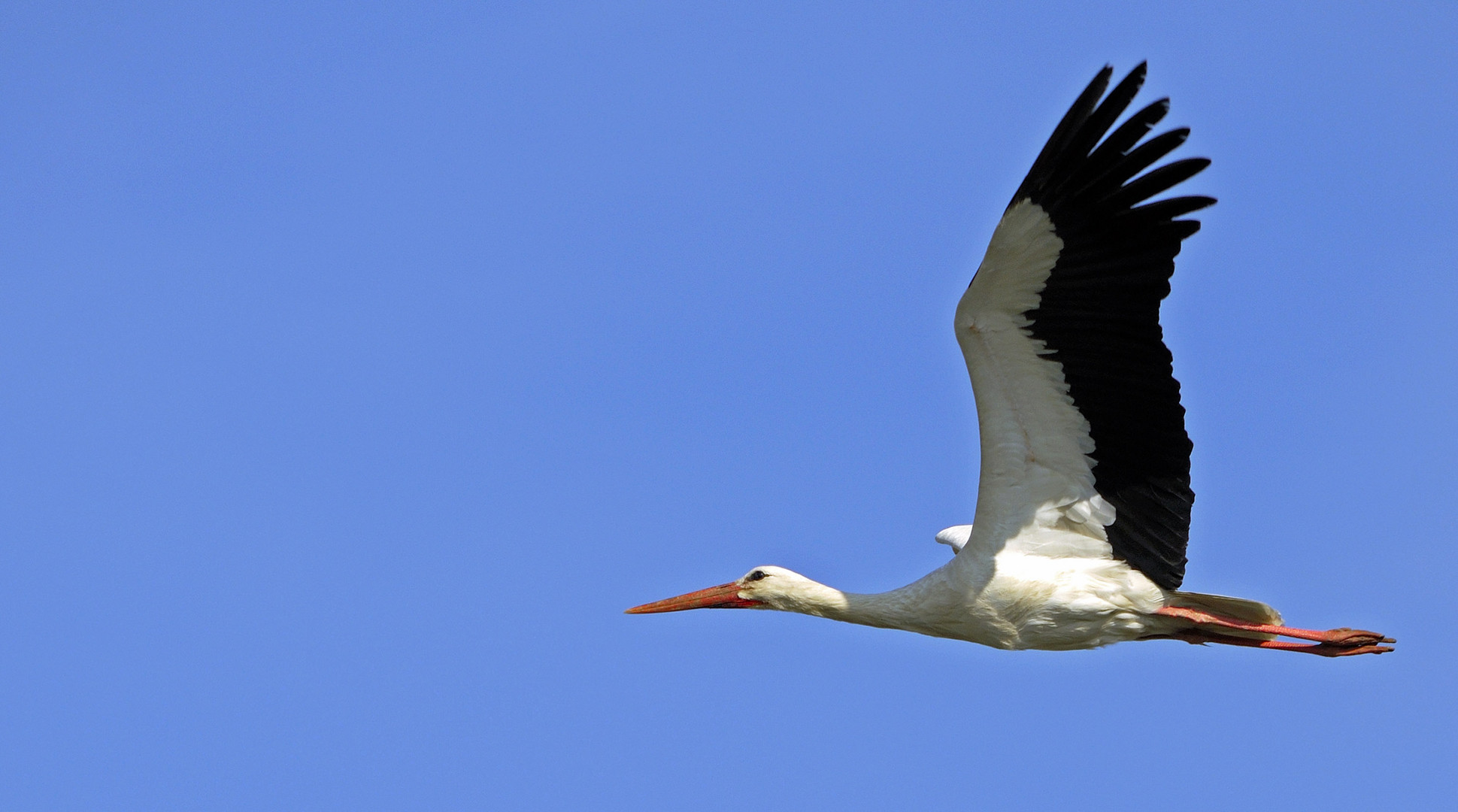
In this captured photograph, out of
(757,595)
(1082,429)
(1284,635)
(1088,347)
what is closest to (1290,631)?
(1284,635)

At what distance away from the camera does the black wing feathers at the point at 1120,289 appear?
9.31 meters

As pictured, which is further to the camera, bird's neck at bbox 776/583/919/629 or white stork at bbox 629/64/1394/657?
bird's neck at bbox 776/583/919/629

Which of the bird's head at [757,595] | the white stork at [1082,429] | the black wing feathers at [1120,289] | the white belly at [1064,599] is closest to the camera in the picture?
the black wing feathers at [1120,289]

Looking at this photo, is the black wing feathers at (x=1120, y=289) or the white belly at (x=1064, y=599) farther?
the white belly at (x=1064, y=599)

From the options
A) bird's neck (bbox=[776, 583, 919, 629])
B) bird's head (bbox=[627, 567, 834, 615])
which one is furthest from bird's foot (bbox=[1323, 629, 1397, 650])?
bird's head (bbox=[627, 567, 834, 615])

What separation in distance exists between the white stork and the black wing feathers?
11 mm

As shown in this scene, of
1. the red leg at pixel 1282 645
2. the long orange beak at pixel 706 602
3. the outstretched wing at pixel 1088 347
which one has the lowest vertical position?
the red leg at pixel 1282 645

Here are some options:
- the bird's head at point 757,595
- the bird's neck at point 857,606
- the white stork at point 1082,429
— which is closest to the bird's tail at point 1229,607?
the white stork at point 1082,429

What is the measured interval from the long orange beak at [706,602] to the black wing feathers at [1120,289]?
3181 mm

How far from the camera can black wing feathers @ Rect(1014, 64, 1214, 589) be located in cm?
931

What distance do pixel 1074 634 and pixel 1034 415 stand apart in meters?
1.69

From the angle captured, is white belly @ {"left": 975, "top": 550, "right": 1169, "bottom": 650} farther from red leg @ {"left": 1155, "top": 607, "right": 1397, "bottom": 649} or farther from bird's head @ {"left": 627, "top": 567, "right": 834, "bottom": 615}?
bird's head @ {"left": 627, "top": 567, "right": 834, "bottom": 615}

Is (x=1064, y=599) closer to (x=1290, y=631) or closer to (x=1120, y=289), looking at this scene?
(x=1290, y=631)

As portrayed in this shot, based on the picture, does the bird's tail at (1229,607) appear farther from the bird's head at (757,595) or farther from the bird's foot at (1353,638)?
the bird's head at (757,595)
